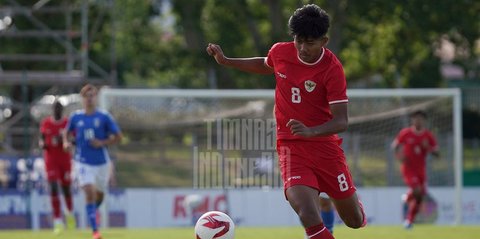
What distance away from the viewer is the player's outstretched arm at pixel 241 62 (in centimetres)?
995

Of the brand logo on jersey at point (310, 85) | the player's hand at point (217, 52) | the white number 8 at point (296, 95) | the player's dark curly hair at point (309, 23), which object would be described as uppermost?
the player's dark curly hair at point (309, 23)

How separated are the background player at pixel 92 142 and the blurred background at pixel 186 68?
2531 mm

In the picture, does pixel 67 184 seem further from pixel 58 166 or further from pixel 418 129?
pixel 418 129

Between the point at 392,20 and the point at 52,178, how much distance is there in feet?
58.4

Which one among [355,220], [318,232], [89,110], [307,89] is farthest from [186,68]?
[318,232]

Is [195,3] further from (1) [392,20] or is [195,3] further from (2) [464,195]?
(2) [464,195]

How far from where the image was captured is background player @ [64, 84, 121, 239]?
15680 millimetres

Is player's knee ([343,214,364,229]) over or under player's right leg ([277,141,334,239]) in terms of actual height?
under

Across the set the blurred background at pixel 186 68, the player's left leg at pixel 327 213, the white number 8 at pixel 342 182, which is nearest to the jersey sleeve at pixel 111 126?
the blurred background at pixel 186 68

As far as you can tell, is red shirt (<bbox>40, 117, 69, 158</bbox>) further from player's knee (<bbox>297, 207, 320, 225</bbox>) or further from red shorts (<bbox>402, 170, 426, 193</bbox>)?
player's knee (<bbox>297, 207, 320, 225</bbox>)

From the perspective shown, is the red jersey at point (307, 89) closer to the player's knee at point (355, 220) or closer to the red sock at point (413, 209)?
the player's knee at point (355, 220)

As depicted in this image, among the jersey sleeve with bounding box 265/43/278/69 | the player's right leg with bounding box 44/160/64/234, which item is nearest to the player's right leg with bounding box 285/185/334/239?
the jersey sleeve with bounding box 265/43/278/69

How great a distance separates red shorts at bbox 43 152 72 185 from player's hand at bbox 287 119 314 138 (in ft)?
36.5

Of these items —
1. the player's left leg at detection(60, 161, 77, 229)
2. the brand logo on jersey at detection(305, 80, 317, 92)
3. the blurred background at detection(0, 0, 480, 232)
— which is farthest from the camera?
the blurred background at detection(0, 0, 480, 232)
